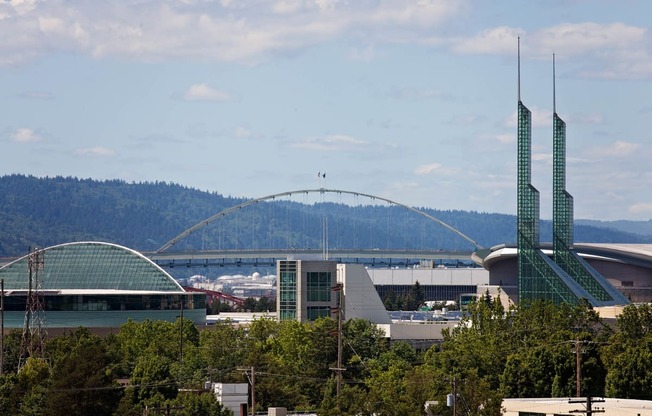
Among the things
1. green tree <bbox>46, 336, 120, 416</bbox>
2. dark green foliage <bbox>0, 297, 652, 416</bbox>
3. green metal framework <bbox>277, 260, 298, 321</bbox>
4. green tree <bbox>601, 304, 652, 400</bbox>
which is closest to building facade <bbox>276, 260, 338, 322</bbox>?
green metal framework <bbox>277, 260, 298, 321</bbox>

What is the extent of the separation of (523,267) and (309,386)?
58.7 metres

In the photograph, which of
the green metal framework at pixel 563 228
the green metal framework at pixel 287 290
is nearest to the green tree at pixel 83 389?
the green metal framework at pixel 287 290

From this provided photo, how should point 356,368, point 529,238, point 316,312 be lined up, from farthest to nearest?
point 529,238 < point 316,312 < point 356,368

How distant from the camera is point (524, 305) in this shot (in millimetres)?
149250

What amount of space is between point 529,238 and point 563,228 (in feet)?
30.9

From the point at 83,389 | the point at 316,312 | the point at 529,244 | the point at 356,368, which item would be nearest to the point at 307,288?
the point at 316,312

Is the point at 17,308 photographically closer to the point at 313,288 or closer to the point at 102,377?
the point at 313,288

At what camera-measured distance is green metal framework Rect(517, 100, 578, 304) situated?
17588cm

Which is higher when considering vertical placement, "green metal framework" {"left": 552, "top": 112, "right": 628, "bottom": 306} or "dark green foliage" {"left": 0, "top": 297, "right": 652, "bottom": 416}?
"green metal framework" {"left": 552, "top": 112, "right": 628, "bottom": 306}

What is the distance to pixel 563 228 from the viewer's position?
18688 cm

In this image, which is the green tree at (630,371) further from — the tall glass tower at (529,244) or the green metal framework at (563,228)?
the green metal framework at (563,228)

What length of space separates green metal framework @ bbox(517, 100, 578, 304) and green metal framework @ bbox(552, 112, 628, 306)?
456 centimetres

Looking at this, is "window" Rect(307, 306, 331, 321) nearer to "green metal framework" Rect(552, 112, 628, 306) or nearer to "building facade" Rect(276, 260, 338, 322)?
"building facade" Rect(276, 260, 338, 322)

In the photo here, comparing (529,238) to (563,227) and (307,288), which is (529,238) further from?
(307,288)
